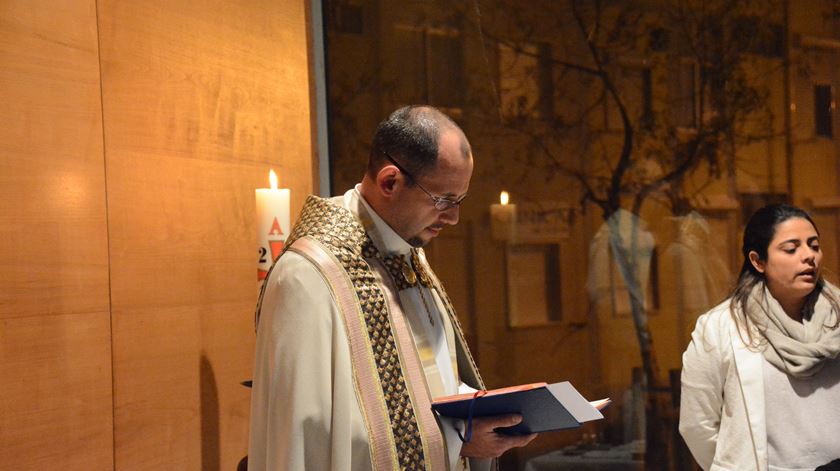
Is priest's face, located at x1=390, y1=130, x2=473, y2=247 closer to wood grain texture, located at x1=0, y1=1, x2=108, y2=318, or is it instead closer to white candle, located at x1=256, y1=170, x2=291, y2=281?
white candle, located at x1=256, y1=170, x2=291, y2=281

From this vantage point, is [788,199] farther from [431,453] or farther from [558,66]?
[431,453]

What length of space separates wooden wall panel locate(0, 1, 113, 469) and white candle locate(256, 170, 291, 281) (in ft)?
1.58

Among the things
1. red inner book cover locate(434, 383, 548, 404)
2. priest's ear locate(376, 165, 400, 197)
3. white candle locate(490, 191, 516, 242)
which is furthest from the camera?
white candle locate(490, 191, 516, 242)

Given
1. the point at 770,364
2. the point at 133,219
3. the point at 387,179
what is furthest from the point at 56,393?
the point at 770,364

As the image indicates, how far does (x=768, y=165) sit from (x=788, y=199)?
15 centimetres

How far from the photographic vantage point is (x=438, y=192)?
230 cm

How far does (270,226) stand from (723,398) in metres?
1.63

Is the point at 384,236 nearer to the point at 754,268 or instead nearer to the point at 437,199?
the point at 437,199

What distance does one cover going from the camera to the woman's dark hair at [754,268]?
3.24m

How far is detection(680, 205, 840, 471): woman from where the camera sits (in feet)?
10.1

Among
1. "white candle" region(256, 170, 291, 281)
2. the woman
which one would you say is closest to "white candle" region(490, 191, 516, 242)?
the woman

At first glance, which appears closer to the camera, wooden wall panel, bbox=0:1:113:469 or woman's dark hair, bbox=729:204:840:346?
wooden wall panel, bbox=0:1:113:469

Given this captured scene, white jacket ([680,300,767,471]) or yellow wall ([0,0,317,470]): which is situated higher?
yellow wall ([0,0,317,470])

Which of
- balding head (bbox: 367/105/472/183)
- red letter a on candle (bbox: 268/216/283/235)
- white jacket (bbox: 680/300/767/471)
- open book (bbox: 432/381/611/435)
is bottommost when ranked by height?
white jacket (bbox: 680/300/767/471)
